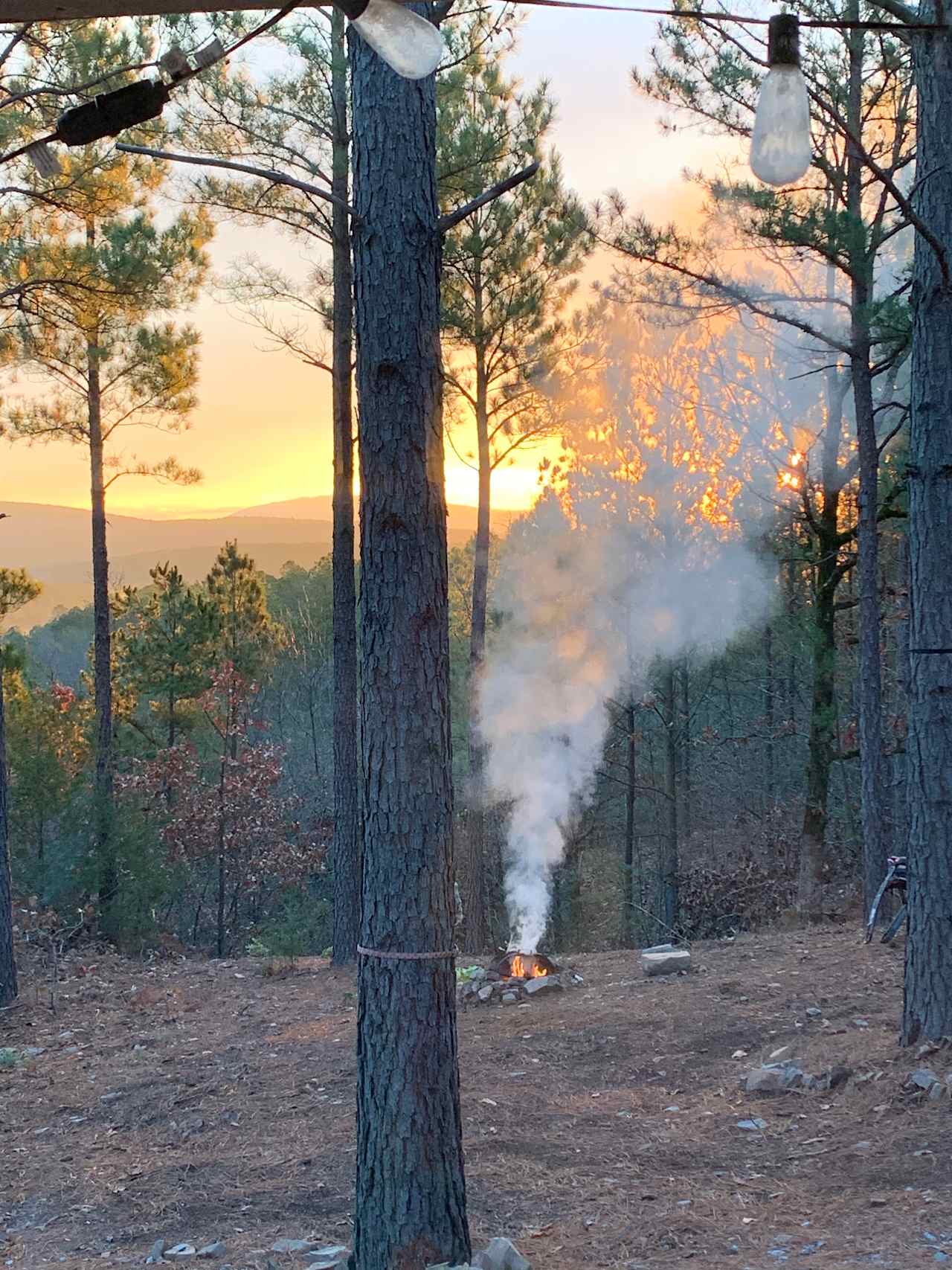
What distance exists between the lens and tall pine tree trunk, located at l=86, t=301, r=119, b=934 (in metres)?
13.7

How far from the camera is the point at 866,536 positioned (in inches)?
385

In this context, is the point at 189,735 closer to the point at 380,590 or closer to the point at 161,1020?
the point at 161,1020

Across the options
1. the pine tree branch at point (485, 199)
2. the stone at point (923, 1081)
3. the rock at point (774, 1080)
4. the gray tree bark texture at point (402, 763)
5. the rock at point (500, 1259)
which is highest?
the pine tree branch at point (485, 199)

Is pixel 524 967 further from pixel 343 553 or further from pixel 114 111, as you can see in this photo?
pixel 114 111

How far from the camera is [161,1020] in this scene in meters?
8.52

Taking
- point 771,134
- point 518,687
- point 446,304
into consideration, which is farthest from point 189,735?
point 771,134

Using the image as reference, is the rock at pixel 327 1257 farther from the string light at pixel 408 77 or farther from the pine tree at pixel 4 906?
the pine tree at pixel 4 906

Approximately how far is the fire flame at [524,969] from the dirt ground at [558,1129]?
1.18 ft

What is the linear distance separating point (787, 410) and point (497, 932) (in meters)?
10.4

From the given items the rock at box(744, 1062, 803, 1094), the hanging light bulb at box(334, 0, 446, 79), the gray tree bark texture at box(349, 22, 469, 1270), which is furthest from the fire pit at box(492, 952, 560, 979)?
the hanging light bulb at box(334, 0, 446, 79)

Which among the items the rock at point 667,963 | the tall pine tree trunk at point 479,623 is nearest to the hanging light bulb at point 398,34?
the rock at point 667,963

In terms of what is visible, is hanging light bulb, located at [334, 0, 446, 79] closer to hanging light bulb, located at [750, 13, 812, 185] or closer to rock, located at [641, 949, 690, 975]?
hanging light bulb, located at [750, 13, 812, 185]

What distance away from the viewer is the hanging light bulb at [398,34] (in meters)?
2.20

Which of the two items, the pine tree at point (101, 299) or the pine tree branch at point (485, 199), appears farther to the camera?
the pine tree at point (101, 299)
